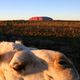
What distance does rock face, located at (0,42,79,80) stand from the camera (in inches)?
116

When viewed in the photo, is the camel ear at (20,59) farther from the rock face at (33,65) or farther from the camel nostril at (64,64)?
the camel nostril at (64,64)

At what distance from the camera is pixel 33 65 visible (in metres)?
3.31

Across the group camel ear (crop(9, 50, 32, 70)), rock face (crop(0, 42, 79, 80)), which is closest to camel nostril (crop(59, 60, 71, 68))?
rock face (crop(0, 42, 79, 80))

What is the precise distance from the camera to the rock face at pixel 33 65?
2957 mm

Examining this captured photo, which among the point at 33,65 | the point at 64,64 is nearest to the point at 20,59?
the point at 33,65

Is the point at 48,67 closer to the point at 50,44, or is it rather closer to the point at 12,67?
the point at 12,67

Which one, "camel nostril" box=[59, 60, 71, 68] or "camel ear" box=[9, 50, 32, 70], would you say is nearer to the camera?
"camel nostril" box=[59, 60, 71, 68]

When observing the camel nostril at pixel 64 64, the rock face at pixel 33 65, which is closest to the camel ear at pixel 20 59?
the rock face at pixel 33 65

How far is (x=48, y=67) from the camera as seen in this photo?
316 centimetres

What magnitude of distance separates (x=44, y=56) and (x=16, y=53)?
33 centimetres

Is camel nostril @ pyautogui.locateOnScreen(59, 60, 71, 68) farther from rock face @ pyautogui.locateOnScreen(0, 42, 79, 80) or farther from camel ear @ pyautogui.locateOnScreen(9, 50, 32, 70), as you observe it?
camel ear @ pyautogui.locateOnScreen(9, 50, 32, 70)

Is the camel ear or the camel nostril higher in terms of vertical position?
the camel nostril

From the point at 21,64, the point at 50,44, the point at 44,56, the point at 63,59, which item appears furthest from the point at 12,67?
the point at 50,44

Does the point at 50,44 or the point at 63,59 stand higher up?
the point at 63,59
